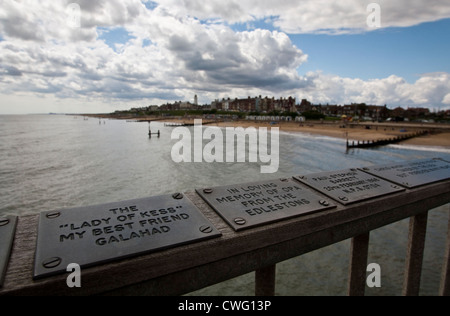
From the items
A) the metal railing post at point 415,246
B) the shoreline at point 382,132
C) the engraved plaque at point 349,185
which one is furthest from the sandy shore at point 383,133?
the engraved plaque at point 349,185

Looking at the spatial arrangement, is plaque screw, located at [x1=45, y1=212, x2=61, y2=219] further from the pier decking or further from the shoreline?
the shoreline

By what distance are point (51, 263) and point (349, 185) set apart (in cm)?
279

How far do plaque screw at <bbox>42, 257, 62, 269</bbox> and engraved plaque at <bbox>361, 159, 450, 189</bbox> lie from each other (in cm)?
332

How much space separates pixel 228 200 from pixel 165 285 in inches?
38.4

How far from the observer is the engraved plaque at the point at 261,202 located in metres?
2.02

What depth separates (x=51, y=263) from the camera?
1362 millimetres

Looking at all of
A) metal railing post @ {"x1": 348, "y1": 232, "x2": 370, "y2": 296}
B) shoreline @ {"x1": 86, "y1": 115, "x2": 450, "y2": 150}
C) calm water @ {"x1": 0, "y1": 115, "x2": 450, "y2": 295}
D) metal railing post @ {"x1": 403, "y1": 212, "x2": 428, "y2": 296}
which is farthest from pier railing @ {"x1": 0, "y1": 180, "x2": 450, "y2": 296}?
shoreline @ {"x1": 86, "y1": 115, "x2": 450, "y2": 150}

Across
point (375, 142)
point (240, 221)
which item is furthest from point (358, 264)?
point (375, 142)

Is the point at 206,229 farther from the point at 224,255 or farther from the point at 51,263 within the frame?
the point at 51,263

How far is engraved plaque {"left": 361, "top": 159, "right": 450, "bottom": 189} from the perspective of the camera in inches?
119

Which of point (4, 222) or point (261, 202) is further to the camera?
point (261, 202)

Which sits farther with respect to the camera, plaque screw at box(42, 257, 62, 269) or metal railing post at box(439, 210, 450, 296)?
metal railing post at box(439, 210, 450, 296)

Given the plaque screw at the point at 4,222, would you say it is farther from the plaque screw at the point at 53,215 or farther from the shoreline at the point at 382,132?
the shoreline at the point at 382,132
